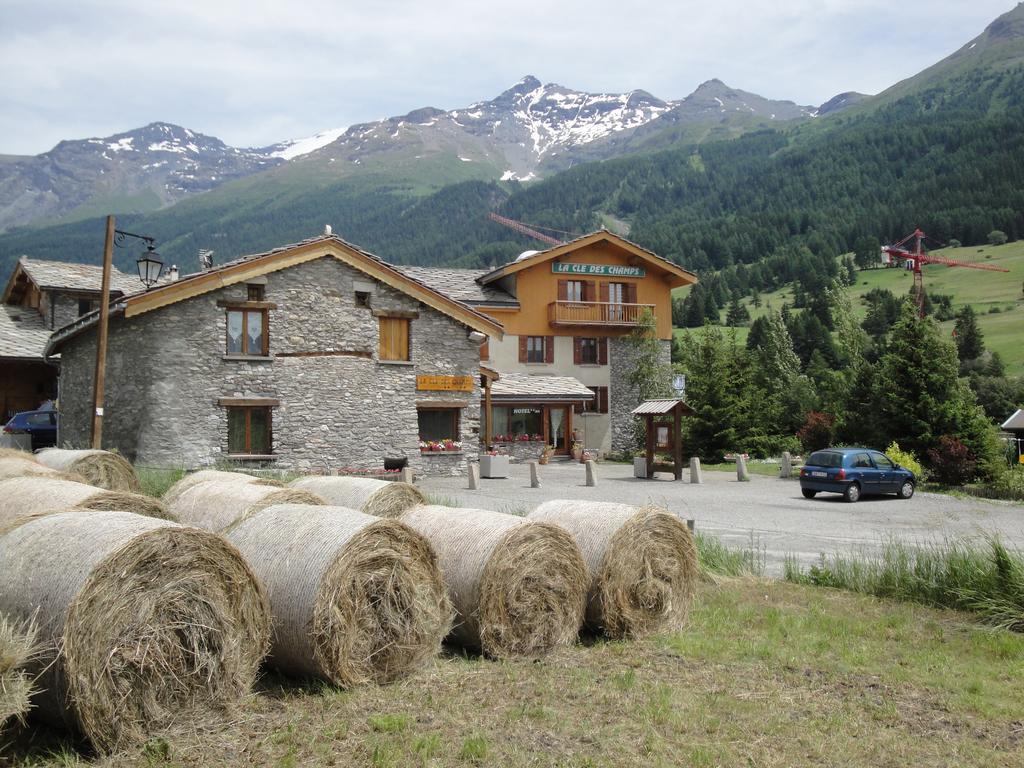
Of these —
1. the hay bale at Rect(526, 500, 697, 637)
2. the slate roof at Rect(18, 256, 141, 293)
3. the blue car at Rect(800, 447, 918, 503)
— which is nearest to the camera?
the hay bale at Rect(526, 500, 697, 637)

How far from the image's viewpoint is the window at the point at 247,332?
24.0 m

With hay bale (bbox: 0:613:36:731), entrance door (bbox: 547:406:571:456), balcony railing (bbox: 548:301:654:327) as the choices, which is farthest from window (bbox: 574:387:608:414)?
hay bale (bbox: 0:613:36:731)

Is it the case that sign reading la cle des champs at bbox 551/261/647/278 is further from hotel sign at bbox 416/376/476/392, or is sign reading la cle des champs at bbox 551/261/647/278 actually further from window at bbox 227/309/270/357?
window at bbox 227/309/270/357

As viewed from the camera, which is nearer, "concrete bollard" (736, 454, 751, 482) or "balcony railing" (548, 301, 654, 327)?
"concrete bollard" (736, 454, 751, 482)

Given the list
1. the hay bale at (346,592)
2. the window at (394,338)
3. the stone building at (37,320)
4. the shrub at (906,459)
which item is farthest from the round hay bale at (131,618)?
the stone building at (37,320)

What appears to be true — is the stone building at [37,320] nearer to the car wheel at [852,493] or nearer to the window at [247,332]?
the window at [247,332]

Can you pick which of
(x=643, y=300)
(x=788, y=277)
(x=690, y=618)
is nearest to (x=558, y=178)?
(x=788, y=277)

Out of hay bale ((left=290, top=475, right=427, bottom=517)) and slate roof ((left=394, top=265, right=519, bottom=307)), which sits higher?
slate roof ((left=394, top=265, right=519, bottom=307))

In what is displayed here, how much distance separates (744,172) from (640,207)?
2371 cm

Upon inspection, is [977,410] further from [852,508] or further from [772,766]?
[772,766]

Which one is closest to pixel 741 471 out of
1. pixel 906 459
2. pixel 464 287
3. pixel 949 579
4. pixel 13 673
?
pixel 906 459

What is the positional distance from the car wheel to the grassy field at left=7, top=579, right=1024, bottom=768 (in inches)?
596

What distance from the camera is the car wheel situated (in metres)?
22.2

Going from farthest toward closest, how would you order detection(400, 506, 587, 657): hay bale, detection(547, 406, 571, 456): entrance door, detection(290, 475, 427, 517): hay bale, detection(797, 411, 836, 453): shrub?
detection(547, 406, 571, 456): entrance door, detection(797, 411, 836, 453): shrub, detection(290, 475, 427, 517): hay bale, detection(400, 506, 587, 657): hay bale
